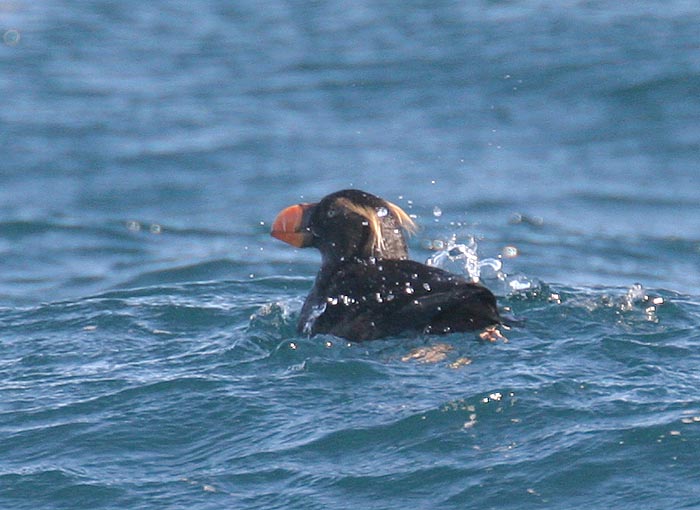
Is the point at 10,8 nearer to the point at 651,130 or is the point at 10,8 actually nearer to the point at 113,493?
the point at 651,130

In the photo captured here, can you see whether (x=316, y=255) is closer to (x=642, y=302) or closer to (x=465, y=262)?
(x=465, y=262)

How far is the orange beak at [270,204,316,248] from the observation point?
7.46 metres

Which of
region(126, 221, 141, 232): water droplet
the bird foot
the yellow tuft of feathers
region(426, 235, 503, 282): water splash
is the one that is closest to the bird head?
the yellow tuft of feathers

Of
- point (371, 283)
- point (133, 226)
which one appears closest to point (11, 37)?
point (133, 226)

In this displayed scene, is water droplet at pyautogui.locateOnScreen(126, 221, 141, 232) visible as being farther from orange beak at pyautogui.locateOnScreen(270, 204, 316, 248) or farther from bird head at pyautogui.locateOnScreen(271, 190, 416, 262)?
bird head at pyautogui.locateOnScreen(271, 190, 416, 262)

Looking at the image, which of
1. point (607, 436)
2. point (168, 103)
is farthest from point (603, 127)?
point (607, 436)

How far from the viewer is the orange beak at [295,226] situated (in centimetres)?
746

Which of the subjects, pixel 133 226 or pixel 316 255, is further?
pixel 133 226

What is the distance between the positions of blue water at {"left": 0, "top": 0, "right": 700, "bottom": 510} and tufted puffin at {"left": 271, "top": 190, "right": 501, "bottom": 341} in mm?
136

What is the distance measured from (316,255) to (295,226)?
5.25 ft

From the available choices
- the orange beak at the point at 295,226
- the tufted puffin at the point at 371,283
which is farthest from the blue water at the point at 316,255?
the orange beak at the point at 295,226

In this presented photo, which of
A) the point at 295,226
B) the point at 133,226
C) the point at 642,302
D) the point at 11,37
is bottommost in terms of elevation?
the point at 642,302

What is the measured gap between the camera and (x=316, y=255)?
9.07 meters

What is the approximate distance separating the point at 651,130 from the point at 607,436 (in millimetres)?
5647
